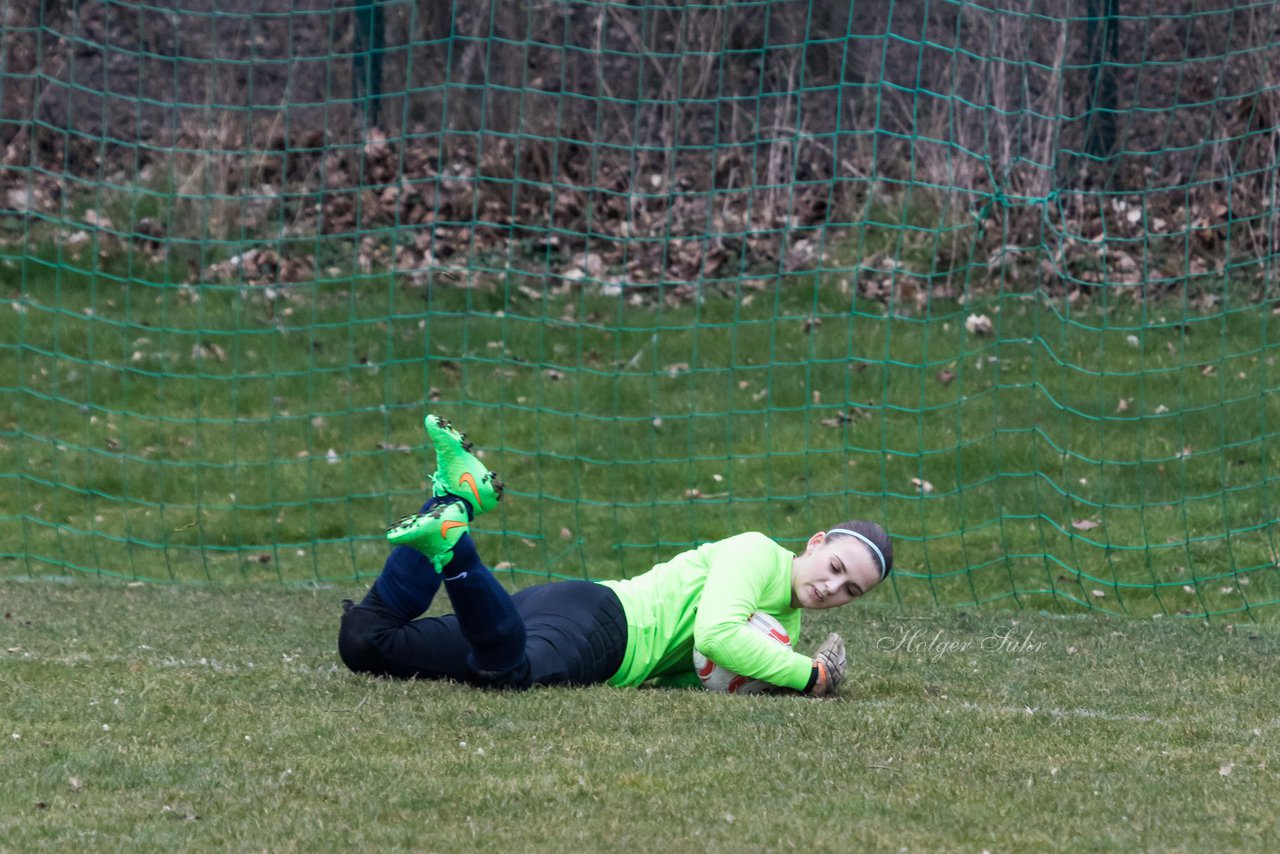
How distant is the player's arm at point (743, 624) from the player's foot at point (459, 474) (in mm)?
668

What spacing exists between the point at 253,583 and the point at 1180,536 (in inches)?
170

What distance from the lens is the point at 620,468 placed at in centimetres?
930

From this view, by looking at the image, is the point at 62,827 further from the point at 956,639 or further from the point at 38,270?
the point at 38,270

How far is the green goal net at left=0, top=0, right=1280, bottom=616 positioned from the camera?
8289 millimetres

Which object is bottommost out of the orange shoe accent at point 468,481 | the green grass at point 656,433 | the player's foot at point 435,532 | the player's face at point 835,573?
the green grass at point 656,433

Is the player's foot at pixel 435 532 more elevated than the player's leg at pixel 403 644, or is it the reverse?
the player's foot at pixel 435 532

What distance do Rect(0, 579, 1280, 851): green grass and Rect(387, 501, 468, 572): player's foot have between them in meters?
0.41

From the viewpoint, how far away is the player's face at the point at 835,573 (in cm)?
456

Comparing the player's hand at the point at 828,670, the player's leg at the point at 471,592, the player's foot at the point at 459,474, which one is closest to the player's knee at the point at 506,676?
the player's leg at the point at 471,592

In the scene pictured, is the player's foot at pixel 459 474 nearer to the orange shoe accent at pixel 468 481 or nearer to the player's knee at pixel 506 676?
the orange shoe accent at pixel 468 481

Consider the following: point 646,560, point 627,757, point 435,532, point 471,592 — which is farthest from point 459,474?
point 646,560

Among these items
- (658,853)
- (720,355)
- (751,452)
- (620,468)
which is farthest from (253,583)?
(658,853)

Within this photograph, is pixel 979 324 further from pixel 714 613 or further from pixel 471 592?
pixel 471 592

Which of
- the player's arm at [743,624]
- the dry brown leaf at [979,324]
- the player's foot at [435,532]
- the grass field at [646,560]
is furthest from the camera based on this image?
the dry brown leaf at [979,324]
